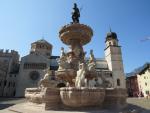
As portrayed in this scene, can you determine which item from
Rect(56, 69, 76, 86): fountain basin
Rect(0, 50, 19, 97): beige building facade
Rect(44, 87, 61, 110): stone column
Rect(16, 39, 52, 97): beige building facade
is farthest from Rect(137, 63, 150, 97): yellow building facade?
Rect(44, 87, 61, 110): stone column

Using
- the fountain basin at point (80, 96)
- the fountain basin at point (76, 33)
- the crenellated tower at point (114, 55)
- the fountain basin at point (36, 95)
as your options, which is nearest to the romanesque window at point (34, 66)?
the crenellated tower at point (114, 55)

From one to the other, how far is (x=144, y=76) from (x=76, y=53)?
5139 centimetres

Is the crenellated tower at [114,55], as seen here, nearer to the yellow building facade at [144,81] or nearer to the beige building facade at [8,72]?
the yellow building facade at [144,81]

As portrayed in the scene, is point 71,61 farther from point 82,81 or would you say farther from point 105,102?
point 105,102

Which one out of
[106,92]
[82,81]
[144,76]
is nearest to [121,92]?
[106,92]

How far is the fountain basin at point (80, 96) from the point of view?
728cm

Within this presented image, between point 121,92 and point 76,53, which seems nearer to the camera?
point 121,92

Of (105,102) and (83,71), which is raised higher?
(83,71)

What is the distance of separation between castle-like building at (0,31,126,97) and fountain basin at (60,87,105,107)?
147 ft

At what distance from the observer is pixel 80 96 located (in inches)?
287

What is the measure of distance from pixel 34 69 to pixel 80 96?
51.9 meters

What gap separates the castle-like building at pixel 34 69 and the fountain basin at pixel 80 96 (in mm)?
44905

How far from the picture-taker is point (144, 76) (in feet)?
190

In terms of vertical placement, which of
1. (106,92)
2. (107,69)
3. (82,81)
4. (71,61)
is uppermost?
(107,69)
